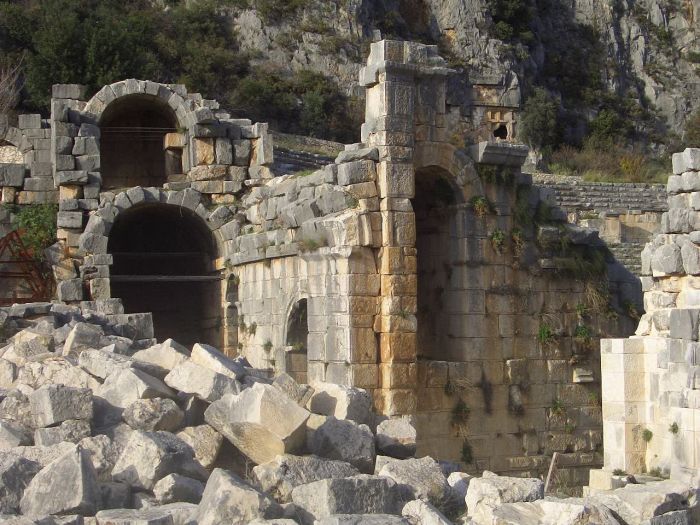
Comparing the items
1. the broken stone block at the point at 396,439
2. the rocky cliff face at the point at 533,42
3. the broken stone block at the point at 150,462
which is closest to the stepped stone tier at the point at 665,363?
the broken stone block at the point at 396,439

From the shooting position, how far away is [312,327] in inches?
556

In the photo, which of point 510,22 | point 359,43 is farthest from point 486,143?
point 510,22

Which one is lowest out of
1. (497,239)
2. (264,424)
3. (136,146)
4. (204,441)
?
(204,441)

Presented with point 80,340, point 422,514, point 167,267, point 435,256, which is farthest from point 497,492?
point 167,267

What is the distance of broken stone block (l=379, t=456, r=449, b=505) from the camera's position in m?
6.79

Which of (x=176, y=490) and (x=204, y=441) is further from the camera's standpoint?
(x=204, y=441)

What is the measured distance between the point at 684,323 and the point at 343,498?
5979mm

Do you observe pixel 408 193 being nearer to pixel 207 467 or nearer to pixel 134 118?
pixel 207 467

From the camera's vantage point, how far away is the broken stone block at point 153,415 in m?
7.15

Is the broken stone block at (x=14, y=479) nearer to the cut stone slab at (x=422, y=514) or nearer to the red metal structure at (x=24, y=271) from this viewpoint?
the cut stone slab at (x=422, y=514)

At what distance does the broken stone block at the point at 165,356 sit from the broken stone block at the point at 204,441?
1100 mm

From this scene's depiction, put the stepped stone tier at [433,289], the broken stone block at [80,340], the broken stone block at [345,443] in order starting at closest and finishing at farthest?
the broken stone block at [345,443] → the broken stone block at [80,340] → the stepped stone tier at [433,289]

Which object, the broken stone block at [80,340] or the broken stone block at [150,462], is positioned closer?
the broken stone block at [150,462]

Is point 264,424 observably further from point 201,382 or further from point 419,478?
point 419,478
